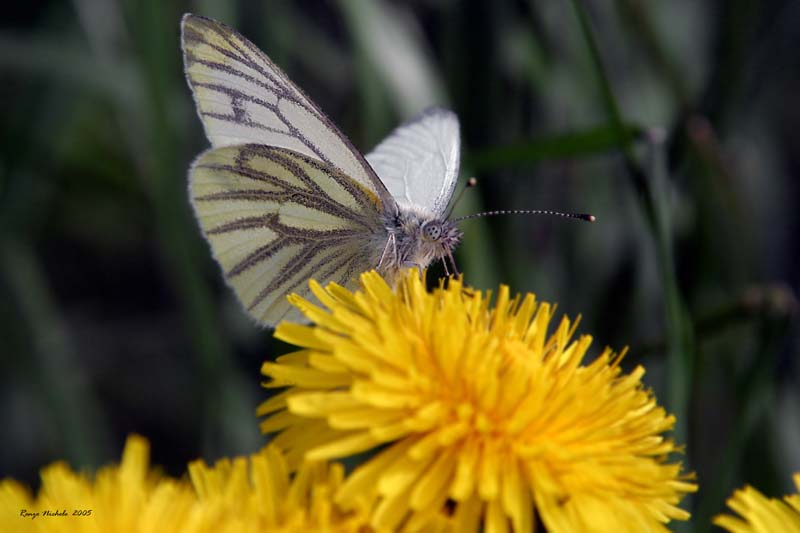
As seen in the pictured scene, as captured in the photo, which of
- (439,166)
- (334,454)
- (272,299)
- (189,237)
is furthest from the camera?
(189,237)

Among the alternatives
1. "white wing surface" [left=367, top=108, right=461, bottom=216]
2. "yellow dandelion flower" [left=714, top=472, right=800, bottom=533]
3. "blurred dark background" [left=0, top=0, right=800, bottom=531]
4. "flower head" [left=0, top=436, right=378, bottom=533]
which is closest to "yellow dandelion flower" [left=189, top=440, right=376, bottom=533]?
"flower head" [left=0, top=436, right=378, bottom=533]

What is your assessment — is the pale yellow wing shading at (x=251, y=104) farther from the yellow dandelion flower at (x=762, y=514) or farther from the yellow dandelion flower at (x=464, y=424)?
the yellow dandelion flower at (x=762, y=514)

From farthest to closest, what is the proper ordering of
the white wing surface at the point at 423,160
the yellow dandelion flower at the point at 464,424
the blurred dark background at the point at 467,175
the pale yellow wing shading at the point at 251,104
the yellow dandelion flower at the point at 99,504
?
the blurred dark background at the point at 467,175
the white wing surface at the point at 423,160
the pale yellow wing shading at the point at 251,104
the yellow dandelion flower at the point at 464,424
the yellow dandelion flower at the point at 99,504

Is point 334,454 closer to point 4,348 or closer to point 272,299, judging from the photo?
point 272,299

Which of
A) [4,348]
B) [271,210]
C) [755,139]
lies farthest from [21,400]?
[755,139]

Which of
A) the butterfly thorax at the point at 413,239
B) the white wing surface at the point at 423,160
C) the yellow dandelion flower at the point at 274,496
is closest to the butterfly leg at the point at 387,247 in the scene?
the butterfly thorax at the point at 413,239

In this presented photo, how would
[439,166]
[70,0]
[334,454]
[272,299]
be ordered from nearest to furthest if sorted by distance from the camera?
[334,454], [272,299], [439,166], [70,0]

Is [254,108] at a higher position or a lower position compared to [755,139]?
lower

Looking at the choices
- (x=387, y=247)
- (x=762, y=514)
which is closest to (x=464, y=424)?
(x=762, y=514)
